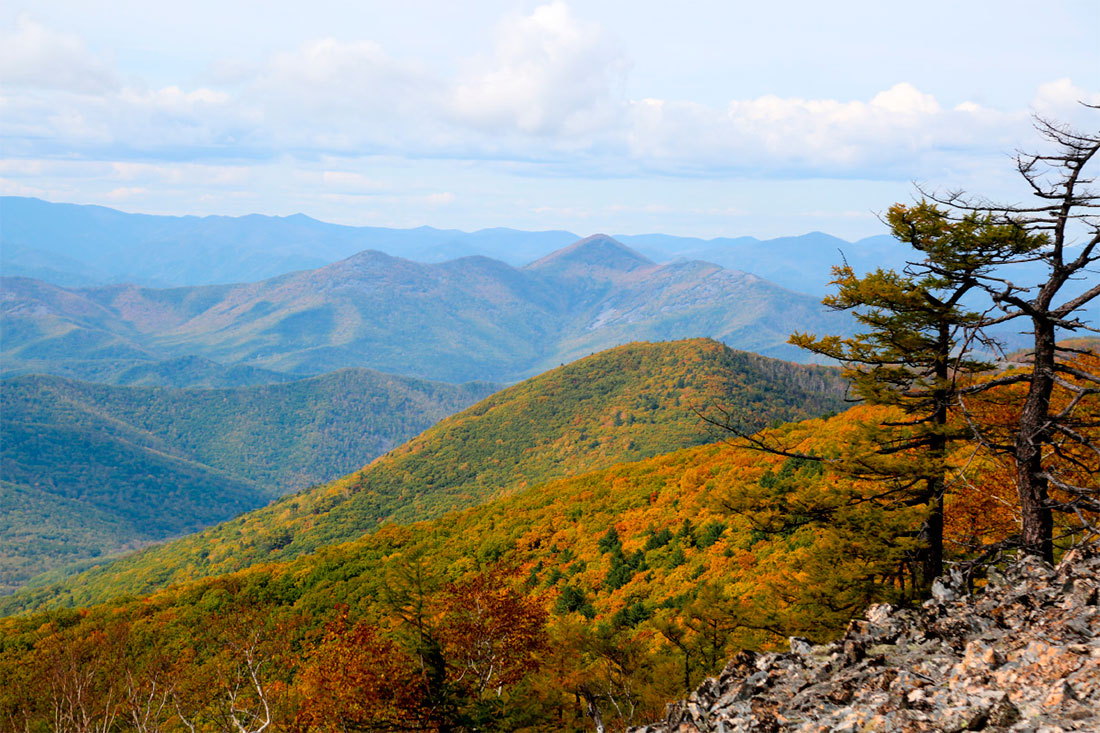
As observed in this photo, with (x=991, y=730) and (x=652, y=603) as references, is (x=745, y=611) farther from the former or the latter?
(x=652, y=603)

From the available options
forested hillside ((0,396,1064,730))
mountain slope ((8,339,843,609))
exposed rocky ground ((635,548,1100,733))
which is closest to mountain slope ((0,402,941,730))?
forested hillside ((0,396,1064,730))

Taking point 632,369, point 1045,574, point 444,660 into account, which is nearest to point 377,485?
point 632,369

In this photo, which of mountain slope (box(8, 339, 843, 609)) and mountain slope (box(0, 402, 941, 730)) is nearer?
mountain slope (box(0, 402, 941, 730))

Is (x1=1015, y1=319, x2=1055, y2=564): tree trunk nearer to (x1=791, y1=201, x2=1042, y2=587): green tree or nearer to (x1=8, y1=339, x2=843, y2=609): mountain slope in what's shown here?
(x1=791, y1=201, x2=1042, y2=587): green tree

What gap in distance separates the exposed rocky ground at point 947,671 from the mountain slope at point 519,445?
109 metres

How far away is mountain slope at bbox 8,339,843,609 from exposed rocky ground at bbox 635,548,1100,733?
10934cm

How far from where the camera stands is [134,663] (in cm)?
3938

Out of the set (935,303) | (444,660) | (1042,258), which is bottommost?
(444,660)

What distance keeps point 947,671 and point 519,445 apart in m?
154

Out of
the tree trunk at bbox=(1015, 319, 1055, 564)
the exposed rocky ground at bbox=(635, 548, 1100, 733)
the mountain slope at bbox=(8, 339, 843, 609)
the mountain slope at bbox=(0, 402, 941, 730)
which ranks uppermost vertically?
the tree trunk at bbox=(1015, 319, 1055, 564)

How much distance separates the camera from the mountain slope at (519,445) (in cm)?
13188

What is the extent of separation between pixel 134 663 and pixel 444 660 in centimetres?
3172

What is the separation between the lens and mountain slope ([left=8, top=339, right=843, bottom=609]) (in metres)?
132

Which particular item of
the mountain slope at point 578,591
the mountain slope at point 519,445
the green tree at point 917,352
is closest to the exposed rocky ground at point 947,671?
the green tree at point 917,352
